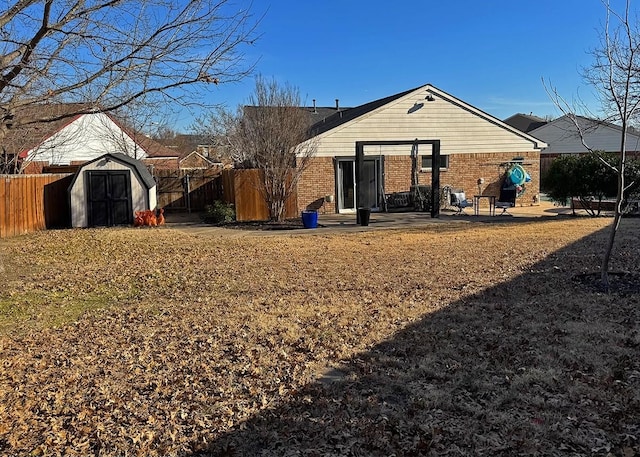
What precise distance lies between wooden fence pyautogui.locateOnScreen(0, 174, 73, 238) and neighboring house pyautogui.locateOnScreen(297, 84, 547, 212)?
7984 millimetres

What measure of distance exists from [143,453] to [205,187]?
1843 cm

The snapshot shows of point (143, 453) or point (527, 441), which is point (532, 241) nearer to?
point (527, 441)

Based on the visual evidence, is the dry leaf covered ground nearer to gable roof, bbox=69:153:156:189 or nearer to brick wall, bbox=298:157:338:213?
gable roof, bbox=69:153:156:189

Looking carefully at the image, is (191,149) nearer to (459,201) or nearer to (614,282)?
(459,201)

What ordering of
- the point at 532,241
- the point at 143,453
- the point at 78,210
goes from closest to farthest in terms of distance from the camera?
the point at 143,453
the point at 532,241
the point at 78,210

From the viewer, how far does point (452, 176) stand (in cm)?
2094

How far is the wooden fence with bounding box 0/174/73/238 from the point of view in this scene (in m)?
14.0

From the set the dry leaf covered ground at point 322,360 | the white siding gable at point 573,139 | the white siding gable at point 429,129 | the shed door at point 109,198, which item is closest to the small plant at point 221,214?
the shed door at point 109,198

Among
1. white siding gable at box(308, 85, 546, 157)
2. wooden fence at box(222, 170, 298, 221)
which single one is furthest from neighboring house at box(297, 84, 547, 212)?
wooden fence at box(222, 170, 298, 221)

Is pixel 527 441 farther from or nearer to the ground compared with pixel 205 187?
nearer to the ground

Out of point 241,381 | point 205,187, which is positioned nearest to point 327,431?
point 241,381

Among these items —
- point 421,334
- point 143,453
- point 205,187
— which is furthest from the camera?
point 205,187

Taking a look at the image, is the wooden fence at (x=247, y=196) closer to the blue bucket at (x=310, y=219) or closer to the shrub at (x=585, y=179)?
the blue bucket at (x=310, y=219)

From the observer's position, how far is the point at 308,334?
5.26 metres
